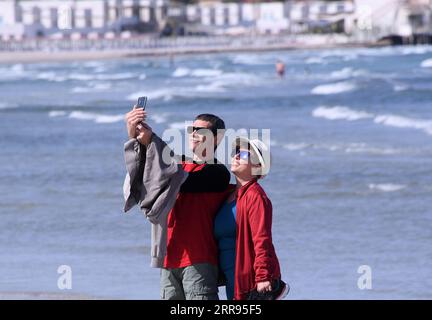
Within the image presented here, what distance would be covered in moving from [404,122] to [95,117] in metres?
8.36

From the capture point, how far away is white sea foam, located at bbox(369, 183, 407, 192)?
48.8 feet

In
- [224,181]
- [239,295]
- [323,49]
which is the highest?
[224,181]

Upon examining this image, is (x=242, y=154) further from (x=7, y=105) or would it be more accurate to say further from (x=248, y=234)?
(x=7, y=105)

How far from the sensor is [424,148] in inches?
805

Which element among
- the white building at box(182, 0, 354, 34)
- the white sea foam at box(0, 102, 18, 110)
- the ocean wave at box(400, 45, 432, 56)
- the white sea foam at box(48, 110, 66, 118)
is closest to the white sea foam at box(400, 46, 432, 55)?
the ocean wave at box(400, 45, 432, 56)

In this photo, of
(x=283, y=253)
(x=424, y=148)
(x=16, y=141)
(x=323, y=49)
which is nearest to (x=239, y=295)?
(x=283, y=253)

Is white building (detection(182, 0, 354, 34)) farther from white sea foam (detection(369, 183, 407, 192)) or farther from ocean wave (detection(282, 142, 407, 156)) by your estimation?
white sea foam (detection(369, 183, 407, 192))

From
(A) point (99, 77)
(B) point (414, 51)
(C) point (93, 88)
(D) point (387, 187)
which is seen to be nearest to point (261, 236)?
(D) point (387, 187)

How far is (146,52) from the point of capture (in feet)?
351

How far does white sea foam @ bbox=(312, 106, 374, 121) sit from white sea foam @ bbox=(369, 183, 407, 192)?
518 inches
